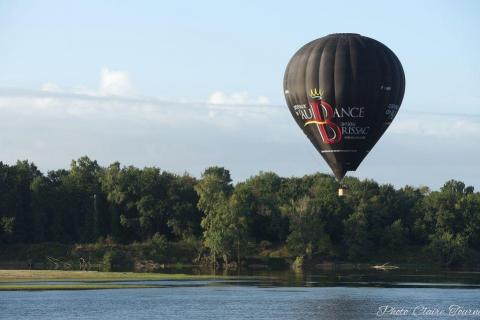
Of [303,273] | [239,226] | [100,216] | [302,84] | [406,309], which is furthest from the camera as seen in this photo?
[100,216]

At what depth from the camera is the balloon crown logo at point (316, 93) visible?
246 ft

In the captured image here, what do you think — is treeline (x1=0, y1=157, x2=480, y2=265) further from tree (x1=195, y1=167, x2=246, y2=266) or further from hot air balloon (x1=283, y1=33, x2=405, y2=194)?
hot air balloon (x1=283, y1=33, x2=405, y2=194)

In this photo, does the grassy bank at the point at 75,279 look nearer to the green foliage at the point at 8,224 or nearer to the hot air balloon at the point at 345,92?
the green foliage at the point at 8,224

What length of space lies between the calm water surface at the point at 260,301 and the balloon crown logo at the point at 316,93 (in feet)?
48.6

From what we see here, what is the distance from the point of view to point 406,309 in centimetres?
8050

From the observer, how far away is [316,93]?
75062mm

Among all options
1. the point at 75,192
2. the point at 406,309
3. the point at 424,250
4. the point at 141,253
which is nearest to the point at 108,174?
the point at 75,192

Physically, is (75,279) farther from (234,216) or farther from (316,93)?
(316,93)

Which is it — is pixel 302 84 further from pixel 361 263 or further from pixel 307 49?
pixel 361 263

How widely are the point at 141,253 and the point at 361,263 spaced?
2877 centimetres

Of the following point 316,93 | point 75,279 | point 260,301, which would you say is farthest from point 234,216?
point 316,93

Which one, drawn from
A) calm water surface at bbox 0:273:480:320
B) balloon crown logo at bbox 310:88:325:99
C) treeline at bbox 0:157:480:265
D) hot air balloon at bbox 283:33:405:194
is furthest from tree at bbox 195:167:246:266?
balloon crown logo at bbox 310:88:325:99

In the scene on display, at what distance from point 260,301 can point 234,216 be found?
2302 inches

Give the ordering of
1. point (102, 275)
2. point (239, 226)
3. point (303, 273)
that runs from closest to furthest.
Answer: point (102, 275) → point (303, 273) → point (239, 226)
